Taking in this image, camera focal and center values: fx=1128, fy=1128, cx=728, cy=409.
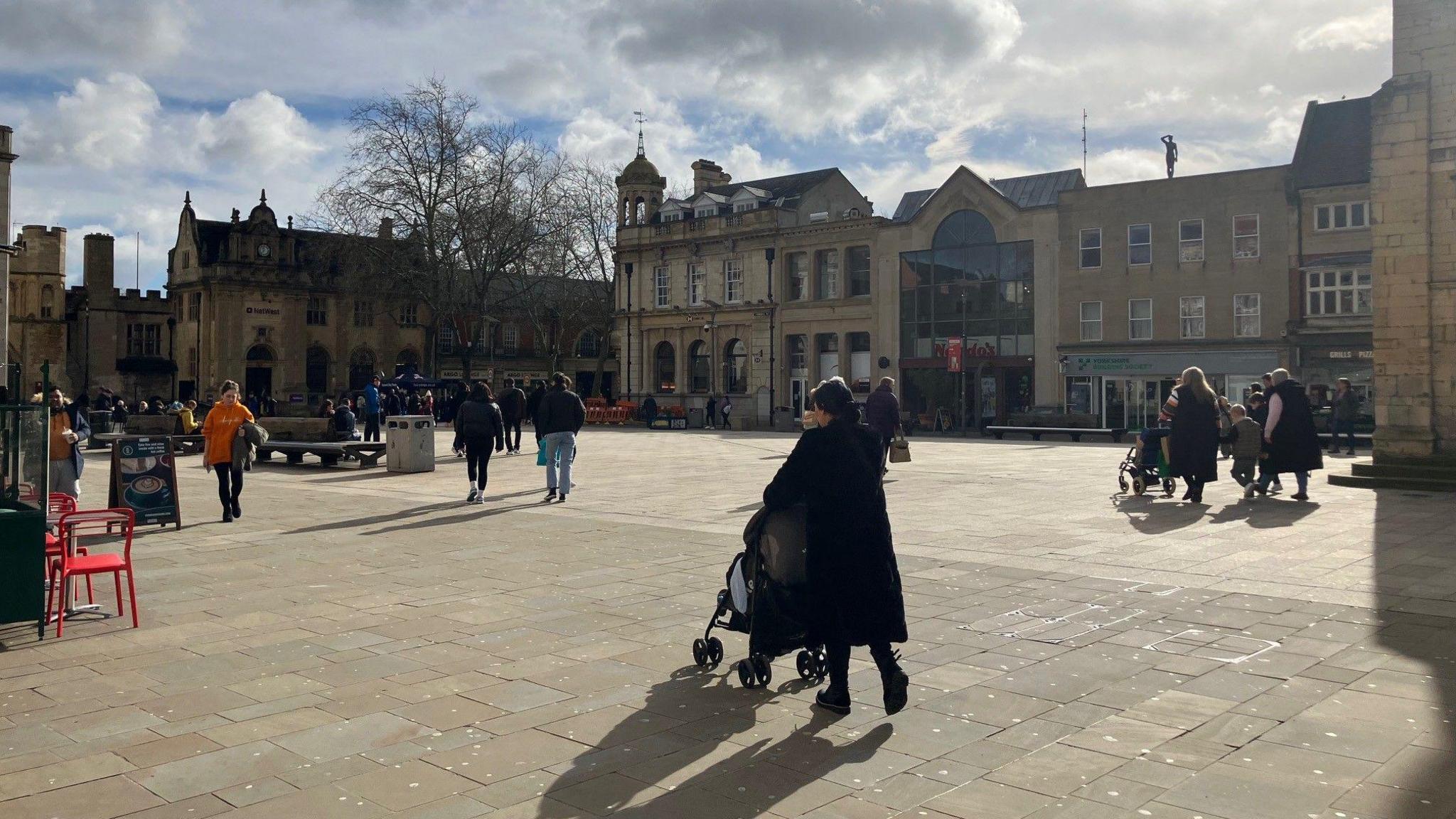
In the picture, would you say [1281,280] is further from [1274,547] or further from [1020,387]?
[1274,547]

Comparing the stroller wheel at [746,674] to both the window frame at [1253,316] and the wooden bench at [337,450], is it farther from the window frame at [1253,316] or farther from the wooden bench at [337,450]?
the window frame at [1253,316]

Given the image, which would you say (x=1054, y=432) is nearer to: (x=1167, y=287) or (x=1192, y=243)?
(x=1167, y=287)

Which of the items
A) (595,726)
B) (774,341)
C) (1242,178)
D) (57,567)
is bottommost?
(595,726)

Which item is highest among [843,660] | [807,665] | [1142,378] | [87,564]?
[1142,378]

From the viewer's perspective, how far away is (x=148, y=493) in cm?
1258

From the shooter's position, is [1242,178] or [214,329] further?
[214,329]

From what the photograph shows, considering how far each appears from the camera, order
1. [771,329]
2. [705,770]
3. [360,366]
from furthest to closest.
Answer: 1. [360,366]
2. [771,329]
3. [705,770]

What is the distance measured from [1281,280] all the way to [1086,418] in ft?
29.1

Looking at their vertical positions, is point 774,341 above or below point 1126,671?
above

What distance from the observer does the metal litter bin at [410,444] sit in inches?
831

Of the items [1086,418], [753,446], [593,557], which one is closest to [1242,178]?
[1086,418]

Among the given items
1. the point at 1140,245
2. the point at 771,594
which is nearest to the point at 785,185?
the point at 1140,245

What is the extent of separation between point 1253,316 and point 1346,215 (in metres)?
4.42

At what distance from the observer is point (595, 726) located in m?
5.26
